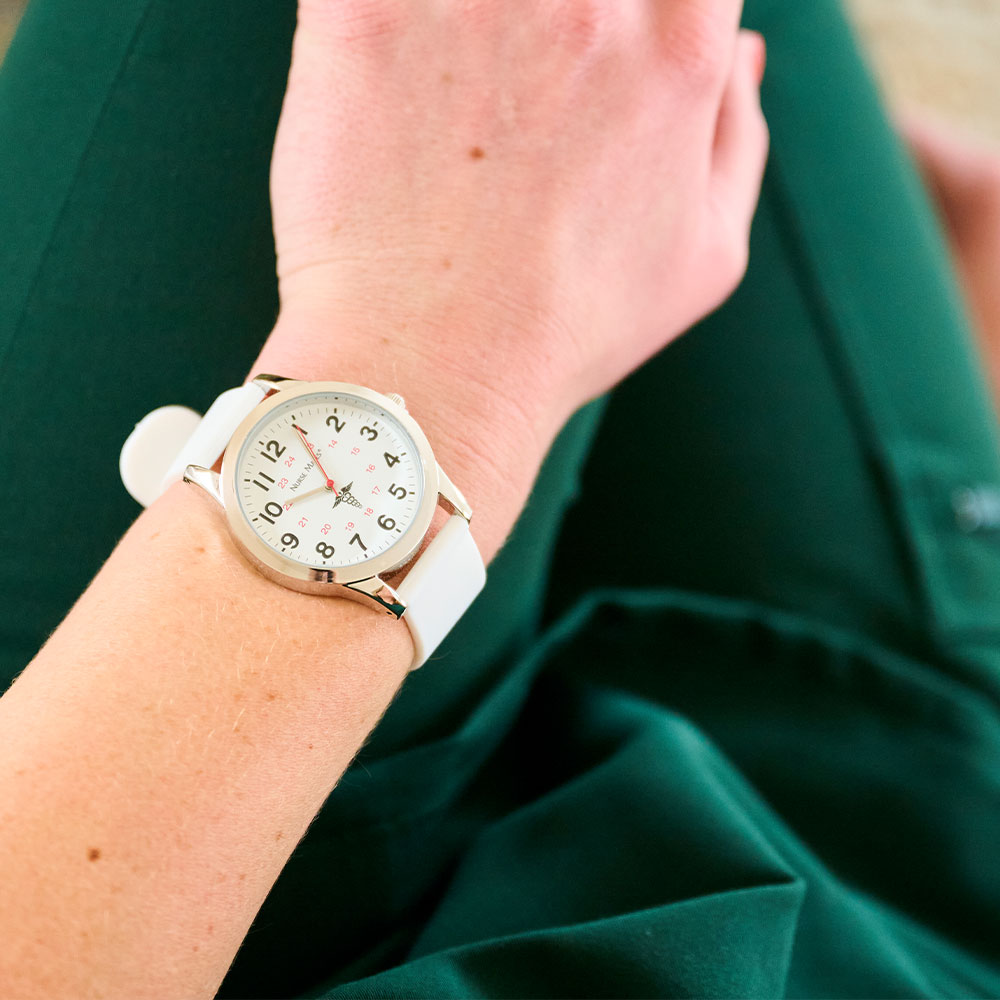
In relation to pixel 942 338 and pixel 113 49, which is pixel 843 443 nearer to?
pixel 942 338

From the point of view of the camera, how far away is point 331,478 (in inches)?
23.5

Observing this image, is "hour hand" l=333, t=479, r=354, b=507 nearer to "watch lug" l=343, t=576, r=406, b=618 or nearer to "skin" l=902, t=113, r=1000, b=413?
"watch lug" l=343, t=576, r=406, b=618

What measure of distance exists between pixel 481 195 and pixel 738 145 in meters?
0.28

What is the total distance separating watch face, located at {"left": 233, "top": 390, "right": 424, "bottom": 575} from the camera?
0.57m

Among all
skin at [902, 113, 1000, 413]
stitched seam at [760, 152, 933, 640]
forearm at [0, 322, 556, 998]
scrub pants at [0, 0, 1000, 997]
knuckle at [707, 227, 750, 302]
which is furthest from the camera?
skin at [902, 113, 1000, 413]

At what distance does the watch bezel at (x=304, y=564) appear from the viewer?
55 centimetres

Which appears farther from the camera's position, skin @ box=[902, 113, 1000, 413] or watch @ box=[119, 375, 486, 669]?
skin @ box=[902, 113, 1000, 413]

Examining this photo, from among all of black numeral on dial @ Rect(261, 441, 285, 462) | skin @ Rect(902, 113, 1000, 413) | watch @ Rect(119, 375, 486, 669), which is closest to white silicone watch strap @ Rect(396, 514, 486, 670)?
watch @ Rect(119, 375, 486, 669)

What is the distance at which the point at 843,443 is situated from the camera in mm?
974

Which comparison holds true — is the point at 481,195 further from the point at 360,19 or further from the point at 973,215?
the point at 973,215

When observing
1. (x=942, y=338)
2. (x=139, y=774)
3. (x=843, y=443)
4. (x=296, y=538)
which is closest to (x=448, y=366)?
(x=296, y=538)

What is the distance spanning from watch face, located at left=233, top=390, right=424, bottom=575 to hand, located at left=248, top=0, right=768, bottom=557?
0.04m

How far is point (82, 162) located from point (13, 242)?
8 centimetres

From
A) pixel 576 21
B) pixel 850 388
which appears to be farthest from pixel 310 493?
pixel 850 388
